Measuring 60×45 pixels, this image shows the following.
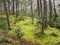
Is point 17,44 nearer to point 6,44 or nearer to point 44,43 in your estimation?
point 6,44

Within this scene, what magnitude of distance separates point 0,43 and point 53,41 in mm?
7526

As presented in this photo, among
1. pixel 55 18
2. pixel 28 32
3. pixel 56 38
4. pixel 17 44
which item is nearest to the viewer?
pixel 17 44

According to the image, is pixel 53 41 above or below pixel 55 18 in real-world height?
below

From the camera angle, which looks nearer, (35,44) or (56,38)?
(35,44)

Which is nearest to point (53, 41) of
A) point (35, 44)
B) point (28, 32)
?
point (35, 44)

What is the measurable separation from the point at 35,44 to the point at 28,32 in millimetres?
5303

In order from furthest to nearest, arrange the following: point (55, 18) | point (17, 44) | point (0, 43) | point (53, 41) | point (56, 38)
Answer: point (55, 18) < point (56, 38) < point (53, 41) < point (17, 44) < point (0, 43)

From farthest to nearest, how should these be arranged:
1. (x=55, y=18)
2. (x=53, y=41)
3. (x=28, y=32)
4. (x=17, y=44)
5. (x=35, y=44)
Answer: (x=55, y=18) < (x=28, y=32) < (x=53, y=41) < (x=35, y=44) < (x=17, y=44)

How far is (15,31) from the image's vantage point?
75.4ft

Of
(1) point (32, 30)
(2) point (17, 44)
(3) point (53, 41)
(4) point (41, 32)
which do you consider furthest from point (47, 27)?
(2) point (17, 44)

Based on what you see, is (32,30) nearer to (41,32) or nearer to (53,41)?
(41,32)

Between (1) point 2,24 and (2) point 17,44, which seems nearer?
(2) point 17,44

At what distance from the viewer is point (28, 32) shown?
25438 millimetres

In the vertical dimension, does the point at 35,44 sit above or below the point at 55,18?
below
